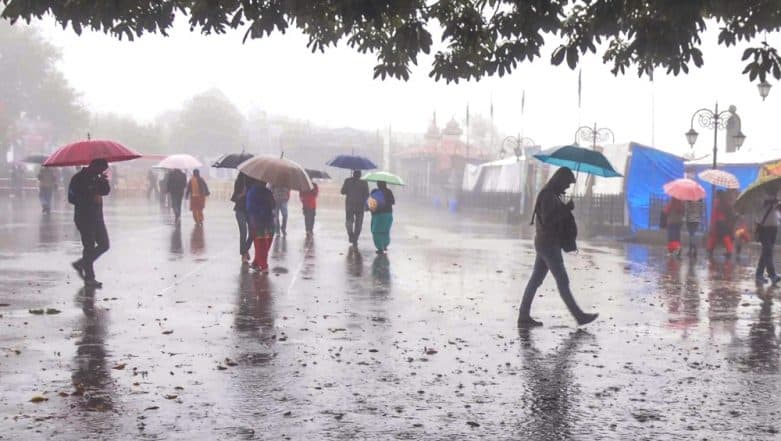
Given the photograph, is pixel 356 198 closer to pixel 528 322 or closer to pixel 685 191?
pixel 685 191

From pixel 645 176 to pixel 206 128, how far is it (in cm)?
7461

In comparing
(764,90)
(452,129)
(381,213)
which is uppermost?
(452,129)

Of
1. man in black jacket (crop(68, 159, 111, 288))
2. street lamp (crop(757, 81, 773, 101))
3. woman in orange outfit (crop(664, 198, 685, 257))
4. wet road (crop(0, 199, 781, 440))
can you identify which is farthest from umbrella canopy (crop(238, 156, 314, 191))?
street lamp (crop(757, 81, 773, 101))

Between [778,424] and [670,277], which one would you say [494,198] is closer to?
[670,277]

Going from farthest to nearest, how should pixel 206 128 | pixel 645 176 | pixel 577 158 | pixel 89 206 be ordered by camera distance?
pixel 206 128 < pixel 645 176 < pixel 89 206 < pixel 577 158

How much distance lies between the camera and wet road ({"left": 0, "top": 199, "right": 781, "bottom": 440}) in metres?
6.00

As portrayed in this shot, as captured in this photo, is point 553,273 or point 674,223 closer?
point 553,273

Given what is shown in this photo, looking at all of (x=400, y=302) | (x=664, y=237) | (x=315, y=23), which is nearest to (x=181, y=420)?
(x=315, y=23)

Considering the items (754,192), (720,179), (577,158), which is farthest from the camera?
(720,179)

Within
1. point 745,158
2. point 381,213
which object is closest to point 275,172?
point 381,213

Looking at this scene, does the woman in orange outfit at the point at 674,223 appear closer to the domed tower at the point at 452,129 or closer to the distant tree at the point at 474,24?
the distant tree at the point at 474,24

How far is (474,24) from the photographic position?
27.2 ft

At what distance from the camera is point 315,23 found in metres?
9.15

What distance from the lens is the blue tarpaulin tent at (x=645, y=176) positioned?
29281 mm
